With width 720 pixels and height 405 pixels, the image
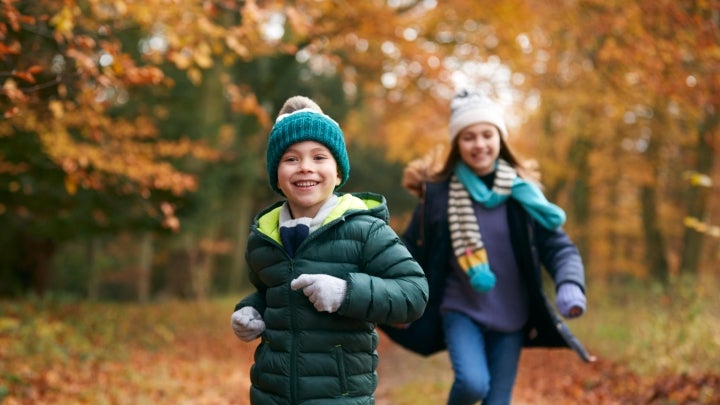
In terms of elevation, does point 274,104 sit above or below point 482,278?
above

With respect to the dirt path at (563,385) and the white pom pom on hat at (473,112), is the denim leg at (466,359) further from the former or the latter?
the dirt path at (563,385)

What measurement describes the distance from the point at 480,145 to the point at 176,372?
5.93 metres

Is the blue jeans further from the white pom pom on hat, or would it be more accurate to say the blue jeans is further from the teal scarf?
the white pom pom on hat

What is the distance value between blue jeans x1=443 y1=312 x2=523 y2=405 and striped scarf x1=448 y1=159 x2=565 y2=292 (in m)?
0.28

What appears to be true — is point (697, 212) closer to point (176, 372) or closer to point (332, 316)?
point (176, 372)

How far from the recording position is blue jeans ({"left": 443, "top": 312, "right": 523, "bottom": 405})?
416 cm

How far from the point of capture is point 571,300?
4.05 m

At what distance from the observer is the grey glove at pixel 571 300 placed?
4.02 metres

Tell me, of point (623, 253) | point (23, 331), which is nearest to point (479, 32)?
point (23, 331)

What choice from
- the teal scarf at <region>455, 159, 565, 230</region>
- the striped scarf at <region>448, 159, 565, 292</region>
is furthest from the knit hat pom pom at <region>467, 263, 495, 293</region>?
the teal scarf at <region>455, 159, 565, 230</region>

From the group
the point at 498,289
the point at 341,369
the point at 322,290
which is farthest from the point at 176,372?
the point at 322,290

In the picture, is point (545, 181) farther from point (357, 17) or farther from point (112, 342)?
point (112, 342)

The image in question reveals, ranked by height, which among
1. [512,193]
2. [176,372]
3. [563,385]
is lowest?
[563,385]

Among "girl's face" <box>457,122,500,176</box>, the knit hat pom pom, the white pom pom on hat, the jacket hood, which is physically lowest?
the knit hat pom pom
